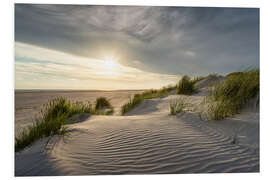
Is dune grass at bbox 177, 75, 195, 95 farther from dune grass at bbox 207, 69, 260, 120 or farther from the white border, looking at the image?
the white border

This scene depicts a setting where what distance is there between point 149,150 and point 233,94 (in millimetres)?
2461

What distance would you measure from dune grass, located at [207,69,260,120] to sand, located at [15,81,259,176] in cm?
24

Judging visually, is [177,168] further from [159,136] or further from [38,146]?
[38,146]

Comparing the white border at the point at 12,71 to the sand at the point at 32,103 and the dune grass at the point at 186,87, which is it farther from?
the dune grass at the point at 186,87

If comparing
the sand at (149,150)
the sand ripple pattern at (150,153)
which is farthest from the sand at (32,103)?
the sand ripple pattern at (150,153)

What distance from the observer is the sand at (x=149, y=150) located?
173 centimetres

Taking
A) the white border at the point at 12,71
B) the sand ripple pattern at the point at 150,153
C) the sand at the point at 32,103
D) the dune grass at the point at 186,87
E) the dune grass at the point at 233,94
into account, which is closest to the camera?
the sand ripple pattern at the point at 150,153

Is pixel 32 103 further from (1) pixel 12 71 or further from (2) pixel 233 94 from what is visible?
(2) pixel 233 94

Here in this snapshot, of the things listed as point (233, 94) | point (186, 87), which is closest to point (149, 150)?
point (233, 94)

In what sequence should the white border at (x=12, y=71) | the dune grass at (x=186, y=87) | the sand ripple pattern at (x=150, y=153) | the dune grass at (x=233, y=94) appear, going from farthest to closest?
1. the dune grass at (x=186, y=87)
2. the dune grass at (x=233, y=94)
3. the white border at (x=12, y=71)
4. the sand ripple pattern at (x=150, y=153)

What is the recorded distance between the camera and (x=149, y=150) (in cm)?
192

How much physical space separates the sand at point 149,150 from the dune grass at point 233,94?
0.79ft
